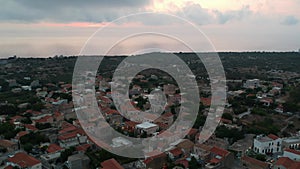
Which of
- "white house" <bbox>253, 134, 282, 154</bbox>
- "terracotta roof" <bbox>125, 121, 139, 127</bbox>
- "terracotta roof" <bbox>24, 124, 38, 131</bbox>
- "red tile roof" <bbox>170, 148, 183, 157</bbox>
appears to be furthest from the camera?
"terracotta roof" <bbox>125, 121, 139, 127</bbox>

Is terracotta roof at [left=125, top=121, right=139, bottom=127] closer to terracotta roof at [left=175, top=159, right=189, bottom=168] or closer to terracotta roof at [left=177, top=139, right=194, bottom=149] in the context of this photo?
terracotta roof at [left=177, top=139, right=194, bottom=149]

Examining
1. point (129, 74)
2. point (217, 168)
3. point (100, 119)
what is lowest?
point (217, 168)

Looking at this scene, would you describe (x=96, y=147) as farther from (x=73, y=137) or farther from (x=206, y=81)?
(x=206, y=81)

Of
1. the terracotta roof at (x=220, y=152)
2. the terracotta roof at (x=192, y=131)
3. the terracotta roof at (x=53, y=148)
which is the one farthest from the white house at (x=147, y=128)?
the terracotta roof at (x=53, y=148)

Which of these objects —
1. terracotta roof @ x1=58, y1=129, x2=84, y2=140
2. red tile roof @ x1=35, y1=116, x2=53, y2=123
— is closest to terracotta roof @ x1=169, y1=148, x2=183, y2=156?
terracotta roof @ x1=58, y1=129, x2=84, y2=140

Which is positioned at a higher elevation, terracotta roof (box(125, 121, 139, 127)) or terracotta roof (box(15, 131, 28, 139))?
terracotta roof (box(125, 121, 139, 127))

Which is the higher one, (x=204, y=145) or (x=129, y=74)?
(x=129, y=74)

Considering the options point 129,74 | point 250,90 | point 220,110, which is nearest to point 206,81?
point 250,90

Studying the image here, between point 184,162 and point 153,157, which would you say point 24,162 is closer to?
point 153,157
